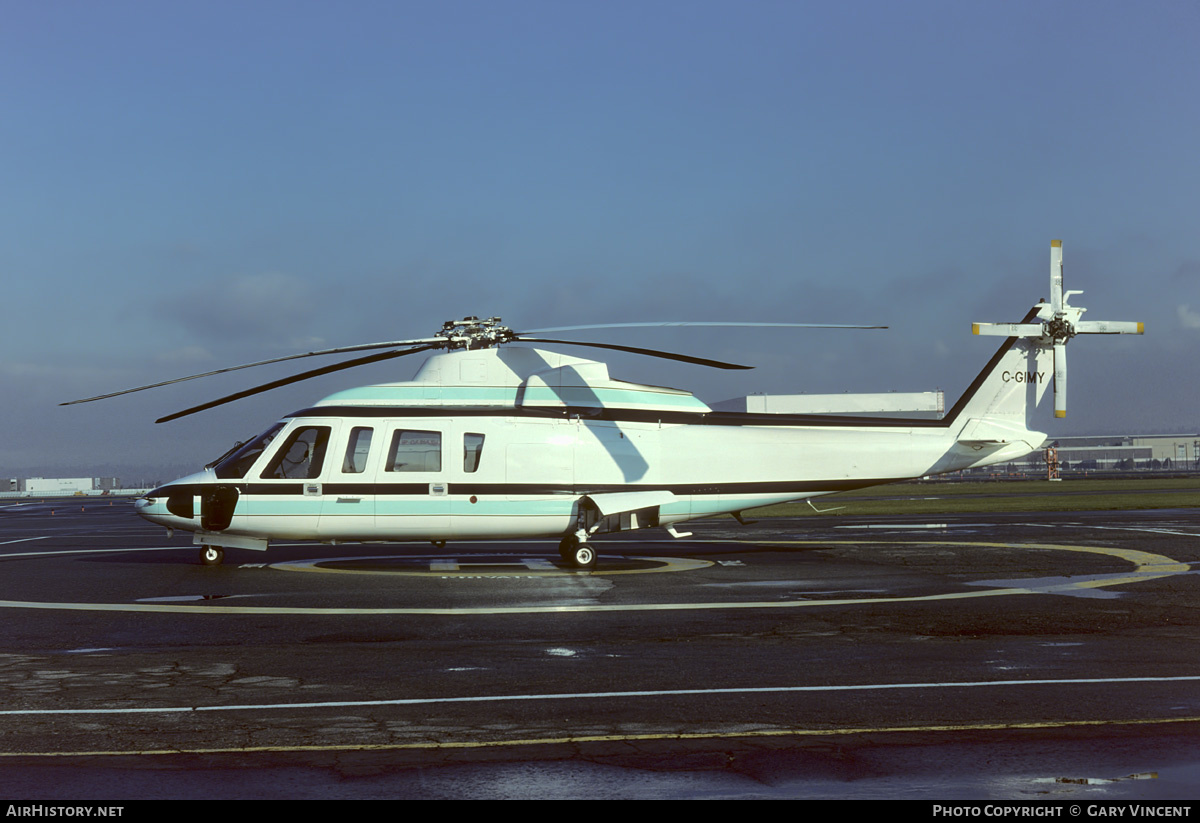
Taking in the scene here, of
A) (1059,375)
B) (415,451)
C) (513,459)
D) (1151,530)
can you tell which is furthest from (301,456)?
(1151,530)

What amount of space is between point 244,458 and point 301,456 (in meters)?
1.25

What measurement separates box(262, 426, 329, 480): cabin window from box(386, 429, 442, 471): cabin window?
142 cm

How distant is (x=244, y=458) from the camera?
20.6 metres

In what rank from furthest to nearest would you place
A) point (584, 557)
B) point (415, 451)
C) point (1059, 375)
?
point (1059, 375) < point (415, 451) < point (584, 557)

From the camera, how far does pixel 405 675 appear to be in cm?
955

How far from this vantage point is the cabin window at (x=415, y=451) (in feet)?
66.6

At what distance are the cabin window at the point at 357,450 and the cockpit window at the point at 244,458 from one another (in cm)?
161

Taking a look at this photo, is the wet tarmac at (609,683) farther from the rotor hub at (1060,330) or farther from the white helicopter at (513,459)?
the rotor hub at (1060,330)

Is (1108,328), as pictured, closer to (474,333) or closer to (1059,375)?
(1059,375)

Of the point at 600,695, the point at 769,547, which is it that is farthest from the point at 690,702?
the point at 769,547

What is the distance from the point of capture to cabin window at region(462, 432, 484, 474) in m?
20.4

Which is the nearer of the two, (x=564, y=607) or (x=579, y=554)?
(x=564, y=607)
